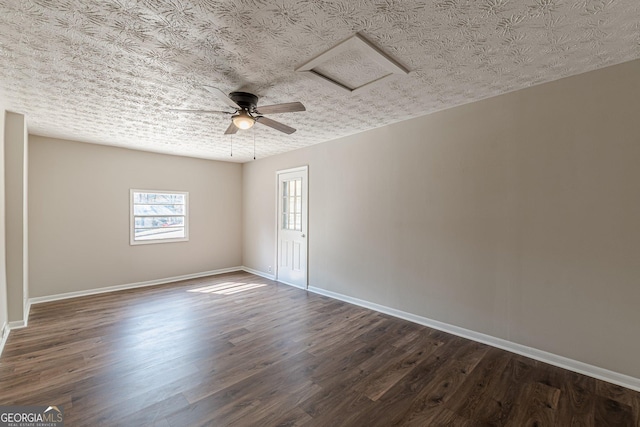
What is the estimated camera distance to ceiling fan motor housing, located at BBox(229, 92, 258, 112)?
2613 millimetres

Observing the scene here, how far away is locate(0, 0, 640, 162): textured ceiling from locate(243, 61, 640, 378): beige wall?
31 cm

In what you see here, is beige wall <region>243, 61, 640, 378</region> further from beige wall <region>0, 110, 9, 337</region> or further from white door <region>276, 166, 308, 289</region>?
beige wall <region>0, 110, 9, 337</region>

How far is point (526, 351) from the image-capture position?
2.69 metres

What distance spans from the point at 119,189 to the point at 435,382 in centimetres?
556

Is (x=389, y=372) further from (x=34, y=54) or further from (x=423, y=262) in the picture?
(x=34, y=54)

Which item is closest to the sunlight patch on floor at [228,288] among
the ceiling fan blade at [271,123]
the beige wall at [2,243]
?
the beige wall at [2,243]

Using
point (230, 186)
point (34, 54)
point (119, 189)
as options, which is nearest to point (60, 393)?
point (34, 54)

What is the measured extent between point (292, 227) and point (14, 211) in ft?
12.2

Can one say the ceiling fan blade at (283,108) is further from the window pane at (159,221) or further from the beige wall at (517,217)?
the window pane at (159,221)

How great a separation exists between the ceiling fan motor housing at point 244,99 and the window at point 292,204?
99.5 inches

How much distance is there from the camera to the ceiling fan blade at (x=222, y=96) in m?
2.22

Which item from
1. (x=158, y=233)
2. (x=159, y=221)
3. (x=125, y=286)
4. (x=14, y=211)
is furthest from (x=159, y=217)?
(x=14, y=211)

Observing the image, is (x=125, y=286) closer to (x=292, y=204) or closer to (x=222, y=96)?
(x=292, y=204)

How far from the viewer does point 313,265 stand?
4879 mm
